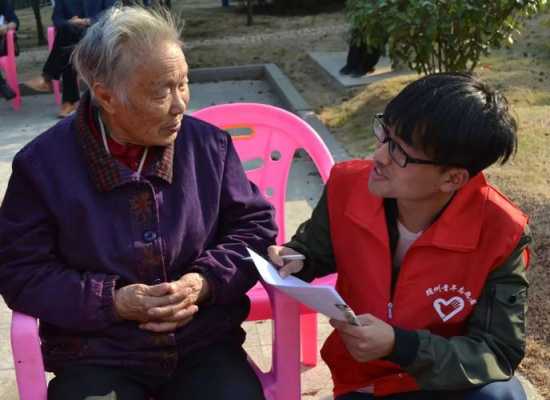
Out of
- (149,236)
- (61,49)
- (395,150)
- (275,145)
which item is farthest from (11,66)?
Result: (395,150)

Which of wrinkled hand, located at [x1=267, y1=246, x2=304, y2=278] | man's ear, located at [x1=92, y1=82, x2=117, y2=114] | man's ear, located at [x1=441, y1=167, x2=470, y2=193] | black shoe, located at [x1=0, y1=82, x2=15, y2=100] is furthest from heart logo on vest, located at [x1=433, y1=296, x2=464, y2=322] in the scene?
black shoe, located at [x1=0, y1=82, x2=15, y2=100]

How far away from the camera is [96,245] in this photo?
2102 millimetres

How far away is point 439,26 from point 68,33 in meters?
3.47

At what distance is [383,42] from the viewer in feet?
19.6

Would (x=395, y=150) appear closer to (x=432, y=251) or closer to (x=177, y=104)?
(x=432, y=251)

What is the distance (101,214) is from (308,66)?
7081 millimetres

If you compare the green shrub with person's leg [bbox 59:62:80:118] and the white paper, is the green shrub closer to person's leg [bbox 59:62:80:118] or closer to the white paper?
person's leg [bbox 59:62:80:118]

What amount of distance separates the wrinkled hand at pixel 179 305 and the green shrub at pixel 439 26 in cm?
378

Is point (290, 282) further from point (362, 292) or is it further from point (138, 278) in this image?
point (138, 278)

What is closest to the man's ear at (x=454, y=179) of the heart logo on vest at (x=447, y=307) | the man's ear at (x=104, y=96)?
the heart logo on vest at (x=447, y=307)

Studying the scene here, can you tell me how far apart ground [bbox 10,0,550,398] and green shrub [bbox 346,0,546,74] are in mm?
556

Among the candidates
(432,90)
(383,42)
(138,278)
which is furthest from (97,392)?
(383,42)

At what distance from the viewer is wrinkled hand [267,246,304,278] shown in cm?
211

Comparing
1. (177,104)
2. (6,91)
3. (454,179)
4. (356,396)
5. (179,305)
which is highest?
(177,104)
